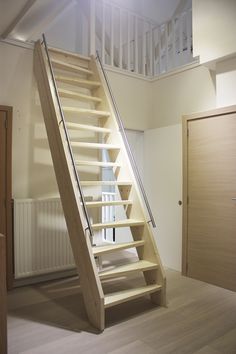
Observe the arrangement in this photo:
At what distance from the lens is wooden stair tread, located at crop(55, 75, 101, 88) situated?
364 cm

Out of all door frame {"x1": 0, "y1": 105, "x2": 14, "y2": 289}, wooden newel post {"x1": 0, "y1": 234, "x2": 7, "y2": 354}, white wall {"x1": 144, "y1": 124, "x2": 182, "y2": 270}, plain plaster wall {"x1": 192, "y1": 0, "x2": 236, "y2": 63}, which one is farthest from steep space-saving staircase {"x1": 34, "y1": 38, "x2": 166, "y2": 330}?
plain plaster wall {"x1": 192, "y1": 0, "x2": 236, "y2": 63}

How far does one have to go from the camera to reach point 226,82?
347 cm

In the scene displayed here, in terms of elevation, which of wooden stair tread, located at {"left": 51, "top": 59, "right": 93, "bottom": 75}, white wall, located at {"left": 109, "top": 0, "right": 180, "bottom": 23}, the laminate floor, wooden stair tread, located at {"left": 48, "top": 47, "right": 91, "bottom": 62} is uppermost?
white wall, located at {"left": 109, "top": 0, "right": 180, "bottom": 23}

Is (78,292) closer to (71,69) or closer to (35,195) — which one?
(35,195)

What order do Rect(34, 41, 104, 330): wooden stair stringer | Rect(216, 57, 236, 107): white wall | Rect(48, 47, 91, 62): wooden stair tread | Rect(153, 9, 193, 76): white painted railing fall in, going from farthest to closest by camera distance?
Rect(153, 9, 193, 76): white painted railing < Rect(48, 47, 91, 62): wooden stair tread < Rect(216, 57, 236, 107): white wall < Rect(34, 41, 104, 330): wooden stair stringer

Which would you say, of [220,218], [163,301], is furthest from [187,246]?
[163,301]

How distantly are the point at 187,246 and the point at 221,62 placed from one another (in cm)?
227

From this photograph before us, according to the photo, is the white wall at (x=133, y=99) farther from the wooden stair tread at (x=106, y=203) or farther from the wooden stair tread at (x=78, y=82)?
the wooden stair tread at (x=106, y=203)

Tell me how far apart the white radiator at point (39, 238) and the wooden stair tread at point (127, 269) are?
1.07 m

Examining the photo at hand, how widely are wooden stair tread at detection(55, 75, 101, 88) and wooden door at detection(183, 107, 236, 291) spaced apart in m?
1.30

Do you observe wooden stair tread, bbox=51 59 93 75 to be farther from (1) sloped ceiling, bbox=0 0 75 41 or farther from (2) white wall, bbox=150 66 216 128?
(2) white wall, bbox=150 66 216 128

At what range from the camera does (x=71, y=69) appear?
3887mm

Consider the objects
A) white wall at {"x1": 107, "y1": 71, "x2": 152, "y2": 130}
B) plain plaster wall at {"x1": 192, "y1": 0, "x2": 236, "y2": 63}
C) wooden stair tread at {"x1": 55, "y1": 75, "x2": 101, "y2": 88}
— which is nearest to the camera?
plain plaster wall at {"x1": 192, "y1": 0, "x2": 236, "y2": 63}

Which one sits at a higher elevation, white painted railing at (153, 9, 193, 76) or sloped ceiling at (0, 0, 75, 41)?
white painted railing at (153, 9, 193, 76)
